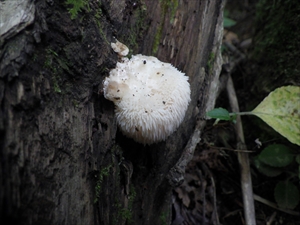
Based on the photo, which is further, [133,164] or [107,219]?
[133,164]

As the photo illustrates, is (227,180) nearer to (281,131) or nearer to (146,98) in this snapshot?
(281,131)

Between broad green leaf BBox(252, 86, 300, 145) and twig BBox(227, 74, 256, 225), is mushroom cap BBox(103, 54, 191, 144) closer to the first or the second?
broad green leaf BBox(252, 86, 300, 145)

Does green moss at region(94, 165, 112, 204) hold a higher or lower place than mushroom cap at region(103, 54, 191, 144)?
lower

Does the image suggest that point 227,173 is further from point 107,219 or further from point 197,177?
point 107,219

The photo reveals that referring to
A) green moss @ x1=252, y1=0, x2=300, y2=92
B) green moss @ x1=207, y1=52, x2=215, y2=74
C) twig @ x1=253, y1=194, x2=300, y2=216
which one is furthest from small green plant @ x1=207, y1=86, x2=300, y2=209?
green moss @ x1=207, y1=52, x2=215, y2=74

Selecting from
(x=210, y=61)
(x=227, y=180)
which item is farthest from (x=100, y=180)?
(x=227, y=180)

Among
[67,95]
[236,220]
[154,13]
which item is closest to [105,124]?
[67,95]

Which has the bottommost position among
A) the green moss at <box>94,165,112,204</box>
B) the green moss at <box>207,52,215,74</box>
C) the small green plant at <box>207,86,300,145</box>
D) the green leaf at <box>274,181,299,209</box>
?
the green moss at <box>94,165,112,204</box>
